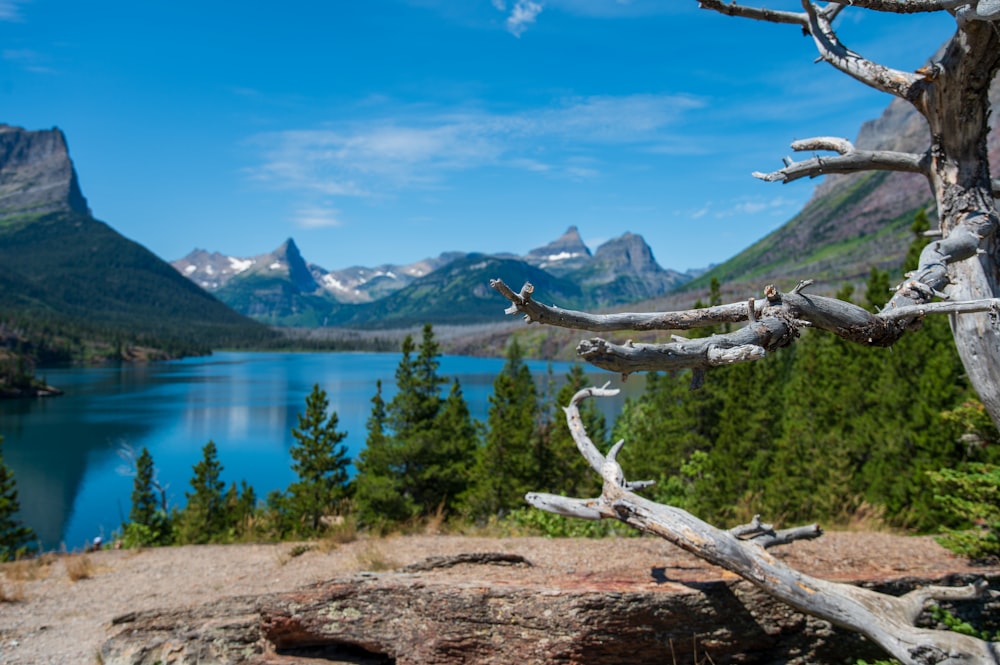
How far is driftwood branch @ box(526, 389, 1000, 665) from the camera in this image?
457 centimetres

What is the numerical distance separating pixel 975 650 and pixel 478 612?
12.8 ft

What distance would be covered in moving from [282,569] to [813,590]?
293 inches

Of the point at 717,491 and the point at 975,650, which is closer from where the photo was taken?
the point at 975,650

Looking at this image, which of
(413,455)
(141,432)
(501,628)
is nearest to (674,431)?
(413,455)

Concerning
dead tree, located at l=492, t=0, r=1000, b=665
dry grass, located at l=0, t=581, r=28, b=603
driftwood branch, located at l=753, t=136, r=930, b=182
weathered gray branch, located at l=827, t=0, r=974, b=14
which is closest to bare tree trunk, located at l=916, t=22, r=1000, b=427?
dead tree, located at l=492, t=0, r=1000, b=665

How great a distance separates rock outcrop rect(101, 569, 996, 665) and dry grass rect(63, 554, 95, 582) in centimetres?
427

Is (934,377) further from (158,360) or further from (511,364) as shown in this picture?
(158,360)

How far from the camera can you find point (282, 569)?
9.63 metres

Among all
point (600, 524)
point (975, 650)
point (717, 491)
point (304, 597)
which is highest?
point (975, 650)

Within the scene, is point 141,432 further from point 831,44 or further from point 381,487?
point 831,44

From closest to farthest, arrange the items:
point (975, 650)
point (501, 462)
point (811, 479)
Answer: point (975, 650), point (811, 479), point (501, 462)

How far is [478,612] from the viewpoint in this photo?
611cm

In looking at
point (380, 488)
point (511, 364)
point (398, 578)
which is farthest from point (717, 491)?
point (511, 364)

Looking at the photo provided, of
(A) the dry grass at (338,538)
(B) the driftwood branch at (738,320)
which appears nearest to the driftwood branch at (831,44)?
(B) the driftwood branch at (738,320)
